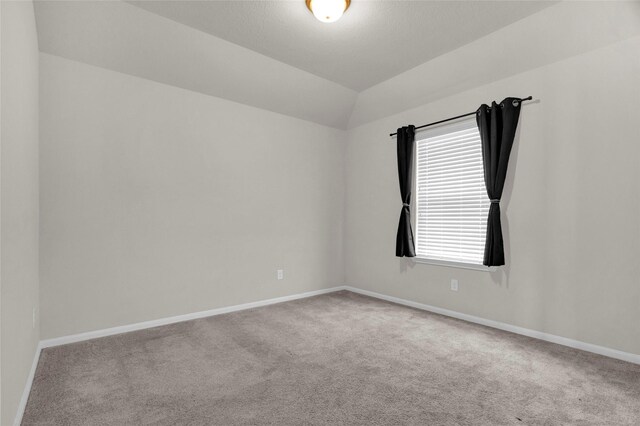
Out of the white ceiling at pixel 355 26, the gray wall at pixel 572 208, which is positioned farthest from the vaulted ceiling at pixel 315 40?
the gray wall at pixel 572 208

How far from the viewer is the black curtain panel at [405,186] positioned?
4.05 m

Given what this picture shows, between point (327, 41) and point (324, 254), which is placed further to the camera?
point (324, 254)

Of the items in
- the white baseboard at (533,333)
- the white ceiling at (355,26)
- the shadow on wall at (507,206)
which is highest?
the white ceiling at (355,26)

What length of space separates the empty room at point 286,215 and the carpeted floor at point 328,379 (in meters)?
0.02

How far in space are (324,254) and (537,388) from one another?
3.12 meters

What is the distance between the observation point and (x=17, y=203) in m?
1.83

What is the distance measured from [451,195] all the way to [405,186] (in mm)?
581

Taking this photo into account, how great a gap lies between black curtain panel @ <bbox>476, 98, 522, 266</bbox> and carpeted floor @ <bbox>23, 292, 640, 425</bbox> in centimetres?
85

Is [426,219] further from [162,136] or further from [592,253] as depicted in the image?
[162,136]

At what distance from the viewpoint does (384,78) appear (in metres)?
4.00

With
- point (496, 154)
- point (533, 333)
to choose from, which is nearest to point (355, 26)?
point (496, 154)

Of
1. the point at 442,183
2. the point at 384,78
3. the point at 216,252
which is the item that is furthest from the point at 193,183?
the point at 442,183

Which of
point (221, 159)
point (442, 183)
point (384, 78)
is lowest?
point (442, 183)

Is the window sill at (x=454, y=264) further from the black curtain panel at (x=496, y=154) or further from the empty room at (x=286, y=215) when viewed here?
the black curtain panel at (x=496, y=154)
